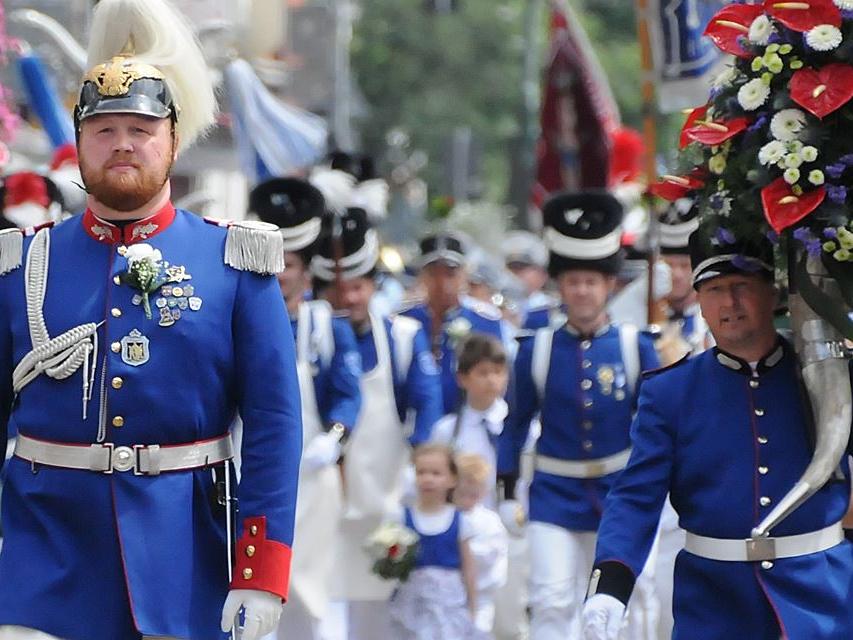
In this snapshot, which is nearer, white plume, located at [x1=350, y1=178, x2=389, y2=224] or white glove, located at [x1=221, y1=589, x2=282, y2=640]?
white glove, located at [x1=221, y1=589, x2=282, y2=640]

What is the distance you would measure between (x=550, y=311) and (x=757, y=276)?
7616 mm

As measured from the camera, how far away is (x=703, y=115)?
6895 millimetres

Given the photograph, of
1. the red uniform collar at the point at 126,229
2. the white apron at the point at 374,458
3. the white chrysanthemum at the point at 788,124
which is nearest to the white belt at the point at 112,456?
the red uniform collar at the point at 126,229

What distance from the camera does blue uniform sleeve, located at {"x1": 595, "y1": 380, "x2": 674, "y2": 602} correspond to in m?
6.71

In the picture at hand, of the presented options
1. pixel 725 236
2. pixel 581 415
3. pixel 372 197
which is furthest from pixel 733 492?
pixel 372 197

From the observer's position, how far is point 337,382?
977 cm

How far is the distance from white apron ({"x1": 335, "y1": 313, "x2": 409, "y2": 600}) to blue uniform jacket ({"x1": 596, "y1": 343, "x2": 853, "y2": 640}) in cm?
429

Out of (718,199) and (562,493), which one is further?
(562,493)

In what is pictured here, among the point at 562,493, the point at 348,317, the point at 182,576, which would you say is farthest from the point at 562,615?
the point at 182,576

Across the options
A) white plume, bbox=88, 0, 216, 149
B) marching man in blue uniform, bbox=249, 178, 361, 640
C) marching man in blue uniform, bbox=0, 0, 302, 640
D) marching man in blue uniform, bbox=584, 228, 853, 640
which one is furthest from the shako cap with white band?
marching man in blue uniform, bbox=0, 0, 302, 640

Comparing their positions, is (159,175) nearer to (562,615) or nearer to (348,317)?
(562,615)

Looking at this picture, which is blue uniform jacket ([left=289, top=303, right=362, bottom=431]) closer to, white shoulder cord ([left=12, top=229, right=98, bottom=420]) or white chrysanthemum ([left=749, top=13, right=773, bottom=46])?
white chrysanthemum ([left=749, top=13, right=773, bottom=46])

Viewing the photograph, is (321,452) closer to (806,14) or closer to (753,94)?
(753,94)

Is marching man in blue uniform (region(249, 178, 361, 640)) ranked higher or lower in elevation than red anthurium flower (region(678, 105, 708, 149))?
lower
